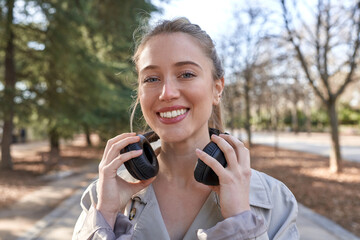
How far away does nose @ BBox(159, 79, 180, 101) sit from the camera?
1.48 meters

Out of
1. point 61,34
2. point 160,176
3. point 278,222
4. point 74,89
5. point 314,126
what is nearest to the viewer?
point 278,222

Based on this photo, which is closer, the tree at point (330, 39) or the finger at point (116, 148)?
the finger at point (116, 148)

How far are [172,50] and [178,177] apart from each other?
2.36ft

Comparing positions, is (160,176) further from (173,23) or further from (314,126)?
(314,126)

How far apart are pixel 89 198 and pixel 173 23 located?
3.56 ft

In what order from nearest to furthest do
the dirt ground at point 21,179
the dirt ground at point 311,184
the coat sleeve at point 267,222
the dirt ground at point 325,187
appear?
the coat sleeve at point 267,222 < the dirt ground at point 325,187 < the dirt ground at point 311,184 < the dirt ground at point 21,179

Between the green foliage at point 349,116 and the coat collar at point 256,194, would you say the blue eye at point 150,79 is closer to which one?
the coat collar at point 256,194

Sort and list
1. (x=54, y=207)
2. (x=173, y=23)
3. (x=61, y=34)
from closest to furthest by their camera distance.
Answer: (x=173, y=23), (x=54, y=207), (x=61, y=34)

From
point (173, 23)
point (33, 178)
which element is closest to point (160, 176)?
point (173, 23)

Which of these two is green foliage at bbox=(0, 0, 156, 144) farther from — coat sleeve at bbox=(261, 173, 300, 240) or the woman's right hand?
coat sleeve at bbox=(261, 173, 300, 240)

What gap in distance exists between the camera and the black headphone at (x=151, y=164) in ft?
4.39

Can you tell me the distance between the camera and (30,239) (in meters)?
4.92

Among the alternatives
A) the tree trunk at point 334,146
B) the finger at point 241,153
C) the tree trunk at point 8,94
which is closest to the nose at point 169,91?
the finger at point 241,153

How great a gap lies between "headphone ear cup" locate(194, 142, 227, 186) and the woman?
0.10 feet
